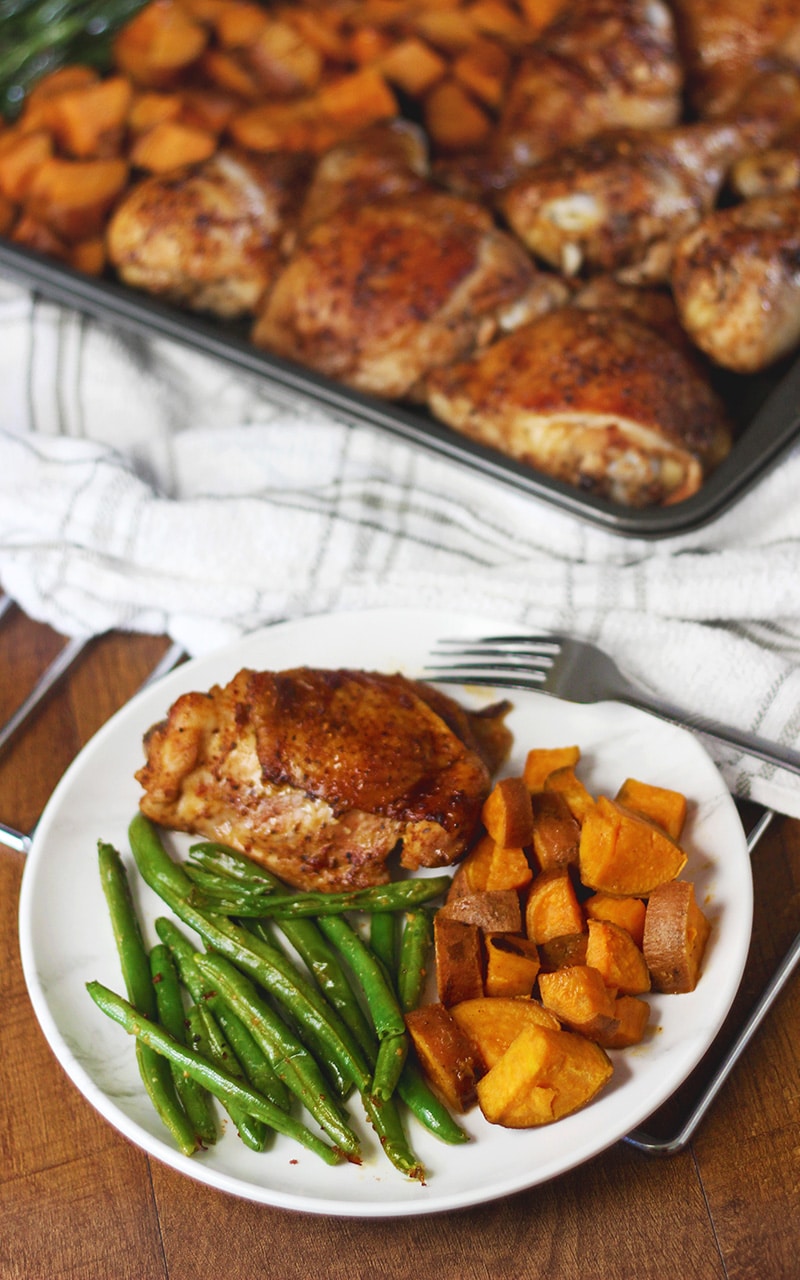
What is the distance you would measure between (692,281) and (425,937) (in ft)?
4.76

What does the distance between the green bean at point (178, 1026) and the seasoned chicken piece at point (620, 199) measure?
68.6 inches

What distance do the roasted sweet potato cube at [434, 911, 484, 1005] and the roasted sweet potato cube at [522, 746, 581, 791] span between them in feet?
1.04

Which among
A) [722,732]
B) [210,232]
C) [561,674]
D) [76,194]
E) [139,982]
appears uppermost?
[76,194]

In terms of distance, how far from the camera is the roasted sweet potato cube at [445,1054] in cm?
158

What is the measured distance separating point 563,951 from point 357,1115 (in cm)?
36

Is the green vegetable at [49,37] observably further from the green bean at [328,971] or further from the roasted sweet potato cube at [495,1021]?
the roasted sweet potato cube at [495,1021]

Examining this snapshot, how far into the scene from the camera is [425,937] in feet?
5.86

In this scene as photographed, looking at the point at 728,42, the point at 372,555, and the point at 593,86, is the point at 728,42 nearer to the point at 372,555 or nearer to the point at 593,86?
the point at 593,86

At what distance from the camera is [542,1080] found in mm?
1525

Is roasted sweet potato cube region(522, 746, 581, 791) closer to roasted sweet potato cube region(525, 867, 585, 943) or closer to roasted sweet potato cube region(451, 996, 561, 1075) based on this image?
roasted sweet potato cube region(525, 867, 585, 943)

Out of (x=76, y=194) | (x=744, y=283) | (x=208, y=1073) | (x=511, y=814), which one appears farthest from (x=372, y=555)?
(x=76, y=194)

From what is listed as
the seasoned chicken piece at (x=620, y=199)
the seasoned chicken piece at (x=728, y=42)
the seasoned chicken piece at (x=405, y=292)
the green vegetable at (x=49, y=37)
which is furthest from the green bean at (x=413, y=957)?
the green vegetable at (x=49, y=37)

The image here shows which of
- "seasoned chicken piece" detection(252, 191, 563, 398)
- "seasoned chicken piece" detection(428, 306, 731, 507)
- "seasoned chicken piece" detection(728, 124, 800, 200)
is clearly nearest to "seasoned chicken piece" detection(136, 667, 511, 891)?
"seasoned chicken piece" detection(428, 306, 731, 507)

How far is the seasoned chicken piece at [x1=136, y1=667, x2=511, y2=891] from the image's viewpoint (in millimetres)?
1827
